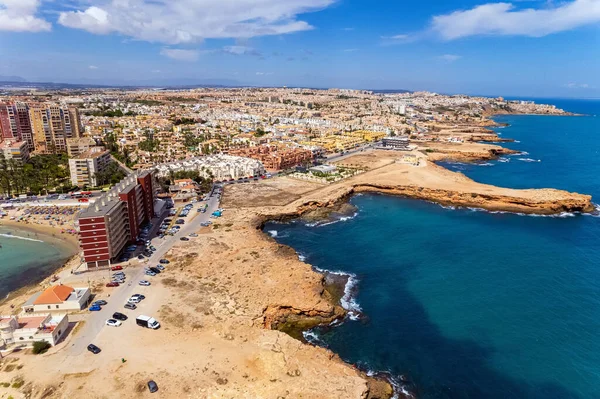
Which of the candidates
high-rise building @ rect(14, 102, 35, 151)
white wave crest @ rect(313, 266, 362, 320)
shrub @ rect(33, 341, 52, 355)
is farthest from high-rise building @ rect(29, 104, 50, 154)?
white wave crest @ rect(313, 266, 362, 320)

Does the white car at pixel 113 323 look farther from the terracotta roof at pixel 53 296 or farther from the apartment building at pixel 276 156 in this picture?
the apartment building at pixel 276 156

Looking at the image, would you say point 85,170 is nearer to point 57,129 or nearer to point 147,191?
point 147,191

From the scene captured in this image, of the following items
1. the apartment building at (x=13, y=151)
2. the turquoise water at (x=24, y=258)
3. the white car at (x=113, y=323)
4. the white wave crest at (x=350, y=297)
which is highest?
the apartment building at (x=13, y=151)

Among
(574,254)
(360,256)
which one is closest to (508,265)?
(574,254)

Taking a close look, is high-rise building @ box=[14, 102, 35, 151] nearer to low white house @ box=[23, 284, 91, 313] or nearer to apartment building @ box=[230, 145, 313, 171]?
apartment building @ box=[230, 145, 313, 171]

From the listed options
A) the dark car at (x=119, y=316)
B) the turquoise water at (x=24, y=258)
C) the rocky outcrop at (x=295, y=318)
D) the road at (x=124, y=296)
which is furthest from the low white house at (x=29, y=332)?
the rocky outcrop at (x=295, y=318)

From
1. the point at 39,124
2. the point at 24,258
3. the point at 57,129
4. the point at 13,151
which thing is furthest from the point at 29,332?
the point at 39,124
